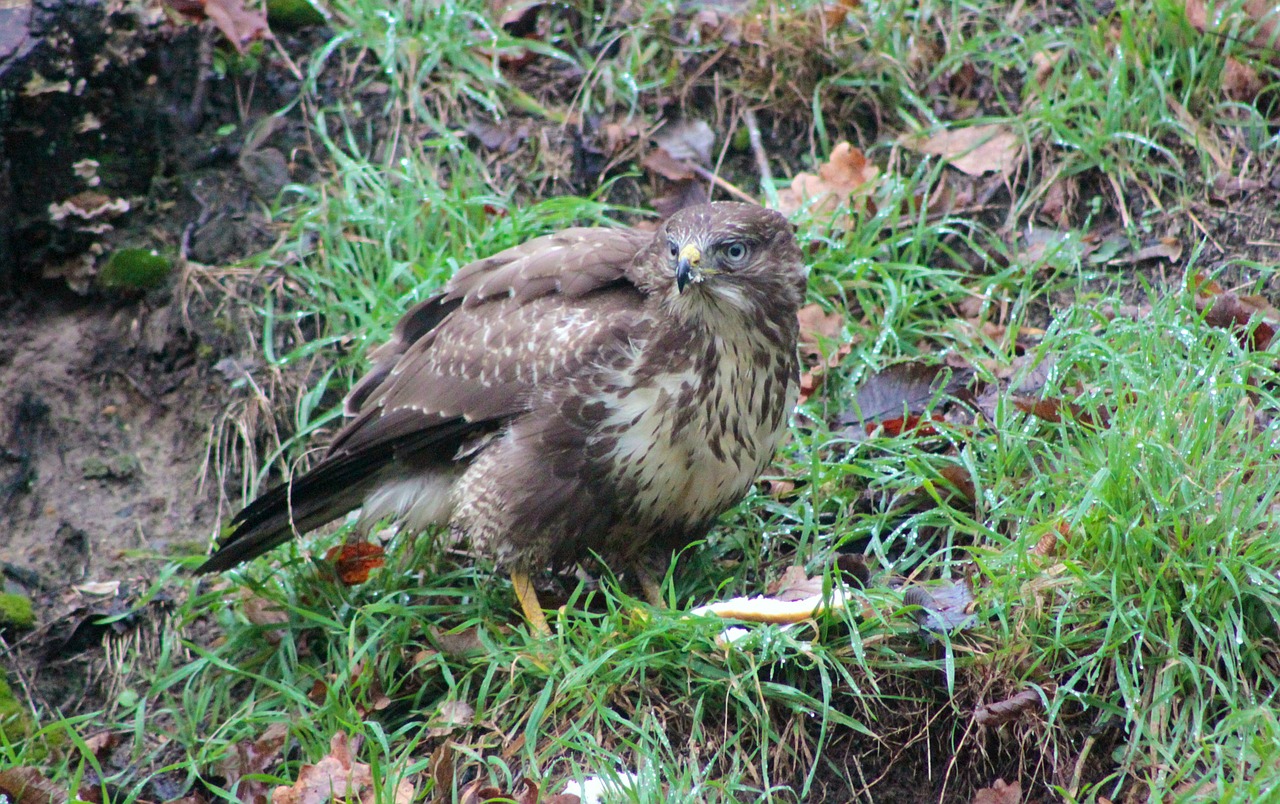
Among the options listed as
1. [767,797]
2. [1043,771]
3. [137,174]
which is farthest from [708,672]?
[137,174]

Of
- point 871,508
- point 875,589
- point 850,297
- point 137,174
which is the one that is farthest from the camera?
point 137,174

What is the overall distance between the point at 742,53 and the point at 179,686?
3203mm

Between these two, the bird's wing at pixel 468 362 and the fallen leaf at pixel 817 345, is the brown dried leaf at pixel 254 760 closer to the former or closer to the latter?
the bird's wing at pixel 468 362

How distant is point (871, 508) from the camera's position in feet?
13.8

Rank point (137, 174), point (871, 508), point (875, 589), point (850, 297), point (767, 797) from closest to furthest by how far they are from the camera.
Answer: point (767, 797)
point (875, 589)
point (871, 508)
point (850, 297)
point (137, 174)

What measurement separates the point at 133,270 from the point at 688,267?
2.63 meters

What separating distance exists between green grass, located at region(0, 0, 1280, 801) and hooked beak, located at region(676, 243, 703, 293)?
85 centimetres

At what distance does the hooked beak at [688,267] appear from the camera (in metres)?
3.59

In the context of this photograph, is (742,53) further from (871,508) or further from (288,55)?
(871,508)

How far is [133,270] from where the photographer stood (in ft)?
17.2

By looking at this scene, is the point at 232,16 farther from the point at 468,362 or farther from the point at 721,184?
the point at 468,362

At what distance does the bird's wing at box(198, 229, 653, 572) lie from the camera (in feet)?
12.7

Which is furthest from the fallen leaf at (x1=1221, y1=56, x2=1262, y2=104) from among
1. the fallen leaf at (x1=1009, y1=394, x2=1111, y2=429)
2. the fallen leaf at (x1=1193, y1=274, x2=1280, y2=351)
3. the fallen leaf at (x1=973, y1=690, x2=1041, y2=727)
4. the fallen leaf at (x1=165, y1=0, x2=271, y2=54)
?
the fallen leaf at (x1=165, y1=0, x2=271, y2=54)

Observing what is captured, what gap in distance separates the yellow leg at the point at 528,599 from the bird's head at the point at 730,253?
953 mm
